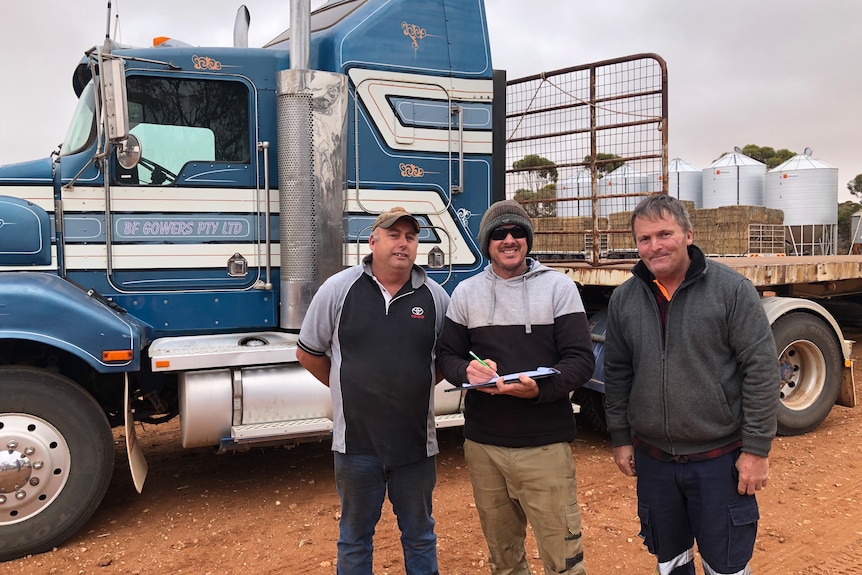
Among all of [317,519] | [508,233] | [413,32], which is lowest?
[317,519]

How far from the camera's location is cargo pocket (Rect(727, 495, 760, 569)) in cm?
244

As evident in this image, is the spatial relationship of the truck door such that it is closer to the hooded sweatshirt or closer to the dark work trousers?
the hooded sweatshirt

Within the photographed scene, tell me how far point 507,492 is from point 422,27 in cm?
343

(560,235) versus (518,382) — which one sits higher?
(560,235)

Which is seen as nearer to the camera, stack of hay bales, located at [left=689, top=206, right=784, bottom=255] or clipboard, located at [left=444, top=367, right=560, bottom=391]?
clipboard, located at [left=444, top=367, right=560, bottom=391]

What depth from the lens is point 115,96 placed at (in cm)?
396

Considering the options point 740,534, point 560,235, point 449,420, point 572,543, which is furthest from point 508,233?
point 560,235

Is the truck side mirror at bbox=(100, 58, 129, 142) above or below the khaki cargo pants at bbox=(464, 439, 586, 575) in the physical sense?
above

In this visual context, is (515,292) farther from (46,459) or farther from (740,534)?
(46,459)

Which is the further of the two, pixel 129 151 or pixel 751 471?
pixel 129 151

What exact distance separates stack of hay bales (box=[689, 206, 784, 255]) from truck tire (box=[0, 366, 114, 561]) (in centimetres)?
1231

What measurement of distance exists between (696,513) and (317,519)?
2561 millimetres

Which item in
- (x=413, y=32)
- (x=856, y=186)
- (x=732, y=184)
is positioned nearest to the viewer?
(x=413, y=32)

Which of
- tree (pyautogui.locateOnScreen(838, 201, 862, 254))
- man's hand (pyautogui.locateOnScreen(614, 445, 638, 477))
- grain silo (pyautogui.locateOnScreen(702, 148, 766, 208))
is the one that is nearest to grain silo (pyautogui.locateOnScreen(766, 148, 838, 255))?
grain silo (pyautogui.locateOnScreen(702, 148, 766, 208))
